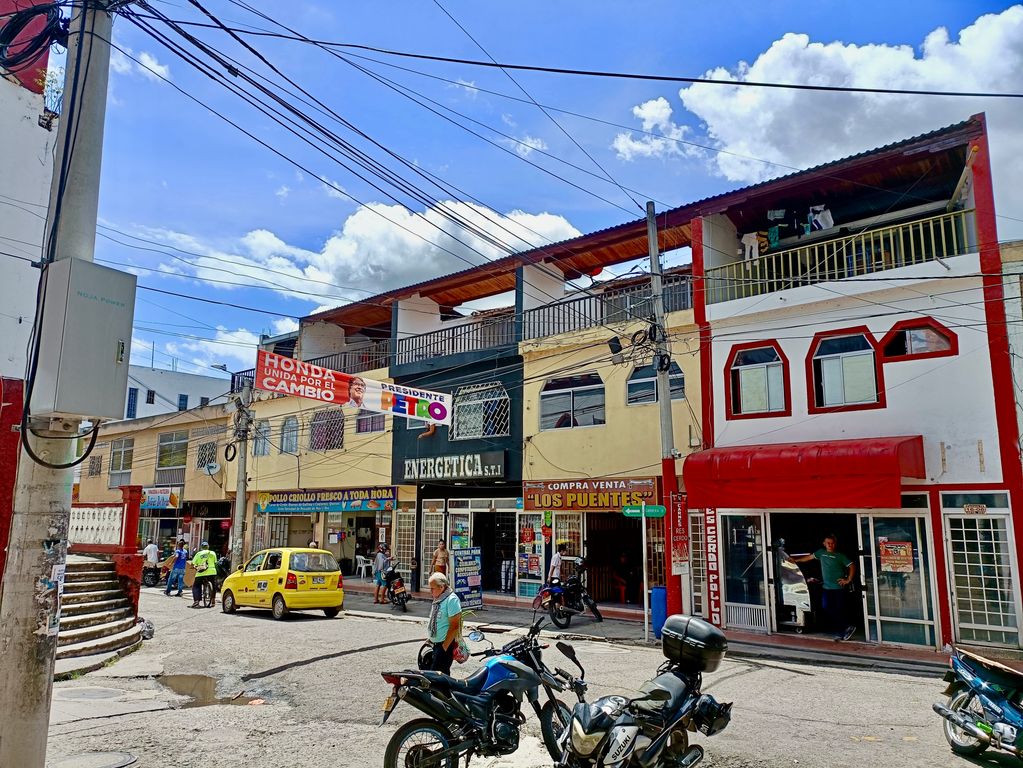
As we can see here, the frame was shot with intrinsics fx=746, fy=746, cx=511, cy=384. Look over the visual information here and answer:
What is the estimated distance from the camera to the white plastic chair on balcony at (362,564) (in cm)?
2678

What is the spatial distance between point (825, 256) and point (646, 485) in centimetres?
651

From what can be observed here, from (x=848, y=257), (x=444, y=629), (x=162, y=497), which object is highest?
(x=848, y=257)

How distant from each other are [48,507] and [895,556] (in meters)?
13.6

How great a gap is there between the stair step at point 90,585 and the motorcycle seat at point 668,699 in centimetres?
1178

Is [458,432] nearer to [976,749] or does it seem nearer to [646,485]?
[646,485]

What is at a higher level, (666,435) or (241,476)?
(666,435)

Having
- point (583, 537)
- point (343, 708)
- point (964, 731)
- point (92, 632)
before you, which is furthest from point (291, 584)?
point (964, 731)

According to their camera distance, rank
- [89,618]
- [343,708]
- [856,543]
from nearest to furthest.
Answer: [343,708], [89,618], [856,543]

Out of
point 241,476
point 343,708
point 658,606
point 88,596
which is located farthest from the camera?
point 241,476

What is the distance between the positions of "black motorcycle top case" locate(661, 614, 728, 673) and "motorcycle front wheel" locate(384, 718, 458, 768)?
6.36 ft

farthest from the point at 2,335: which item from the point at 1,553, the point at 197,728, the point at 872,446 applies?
the point at 872,446

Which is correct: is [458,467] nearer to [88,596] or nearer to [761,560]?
[761,560]

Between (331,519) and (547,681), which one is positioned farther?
(331,519)

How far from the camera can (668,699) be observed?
580cm
